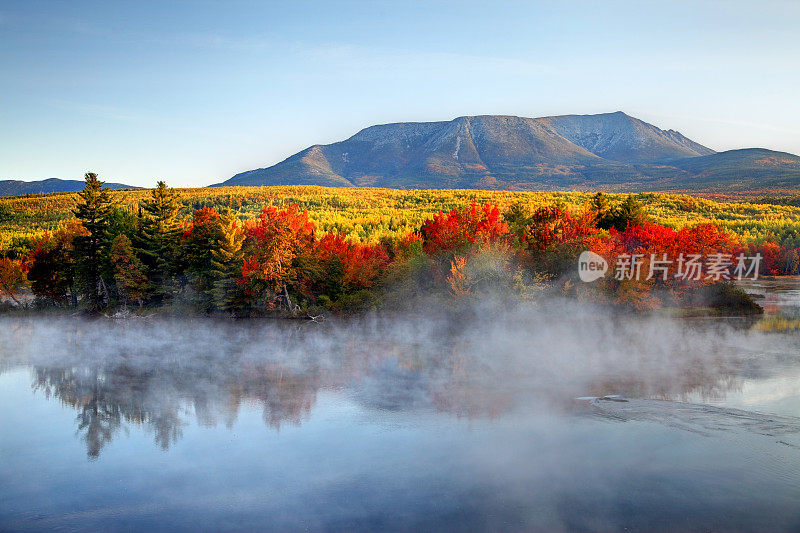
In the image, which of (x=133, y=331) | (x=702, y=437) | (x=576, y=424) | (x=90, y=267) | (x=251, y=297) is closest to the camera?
→ (x=702, y=437)

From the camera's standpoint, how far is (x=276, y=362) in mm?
30344

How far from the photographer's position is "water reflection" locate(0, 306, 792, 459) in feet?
Result: 72.1

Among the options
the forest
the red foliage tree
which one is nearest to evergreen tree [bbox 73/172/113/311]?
the forest

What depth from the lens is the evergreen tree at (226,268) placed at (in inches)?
1815

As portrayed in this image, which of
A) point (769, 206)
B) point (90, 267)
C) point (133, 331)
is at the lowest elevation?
point (133, 331)

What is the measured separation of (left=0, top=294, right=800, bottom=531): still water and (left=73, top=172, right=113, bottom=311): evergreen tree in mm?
16543

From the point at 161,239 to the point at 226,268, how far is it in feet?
22.3

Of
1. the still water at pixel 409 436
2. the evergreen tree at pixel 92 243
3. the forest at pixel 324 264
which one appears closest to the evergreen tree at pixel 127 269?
the forest at pixel 324 264

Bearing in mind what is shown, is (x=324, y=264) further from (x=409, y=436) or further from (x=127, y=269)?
(x=409, y=436)

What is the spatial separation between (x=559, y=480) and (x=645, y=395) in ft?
29.5

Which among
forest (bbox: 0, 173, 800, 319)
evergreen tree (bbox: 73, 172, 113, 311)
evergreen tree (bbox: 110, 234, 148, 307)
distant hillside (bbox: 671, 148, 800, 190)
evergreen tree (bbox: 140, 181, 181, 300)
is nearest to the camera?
forest (bbox: 0, 173, 800, 319)

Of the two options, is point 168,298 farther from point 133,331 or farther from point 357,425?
point 357,425

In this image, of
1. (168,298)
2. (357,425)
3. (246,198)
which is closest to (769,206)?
(246,198)

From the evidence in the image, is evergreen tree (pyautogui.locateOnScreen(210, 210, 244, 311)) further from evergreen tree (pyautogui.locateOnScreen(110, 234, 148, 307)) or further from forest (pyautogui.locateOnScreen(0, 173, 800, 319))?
evergreen tree (pyautogui.locateOnScreen(110, 234, 148, 307))
